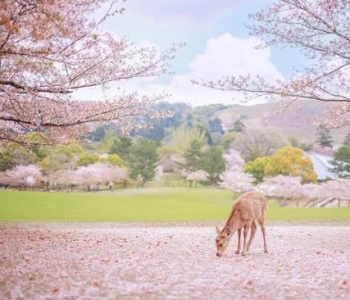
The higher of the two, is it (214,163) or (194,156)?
(194,156)

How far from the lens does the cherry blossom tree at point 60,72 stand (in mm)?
10241

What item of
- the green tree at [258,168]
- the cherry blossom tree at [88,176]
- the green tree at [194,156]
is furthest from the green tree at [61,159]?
the green tree at [258,168]

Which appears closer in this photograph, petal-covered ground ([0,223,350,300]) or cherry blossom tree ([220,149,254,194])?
petal-covered ground ([0,223,350,300])

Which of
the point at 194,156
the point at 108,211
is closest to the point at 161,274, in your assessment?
the point at 108,211

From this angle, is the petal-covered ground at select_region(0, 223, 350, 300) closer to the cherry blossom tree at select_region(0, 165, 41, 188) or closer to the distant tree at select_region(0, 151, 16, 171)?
the distant tree at select_region(0, 151, 16, 171)

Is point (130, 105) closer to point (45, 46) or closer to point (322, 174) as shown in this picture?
point (45, 46)

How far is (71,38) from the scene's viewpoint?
1196 cm

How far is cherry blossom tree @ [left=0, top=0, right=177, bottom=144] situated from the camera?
10.2m

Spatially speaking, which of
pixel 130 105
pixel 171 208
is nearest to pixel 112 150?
pixel 171 208

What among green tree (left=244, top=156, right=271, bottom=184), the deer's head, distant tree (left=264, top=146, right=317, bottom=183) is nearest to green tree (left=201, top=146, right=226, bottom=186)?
green tree (left=244, top=156, right=271, bottom=184)

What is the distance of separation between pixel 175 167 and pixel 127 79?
5725 centimetres

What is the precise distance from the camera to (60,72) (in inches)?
518

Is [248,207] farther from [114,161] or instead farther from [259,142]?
[259,142]

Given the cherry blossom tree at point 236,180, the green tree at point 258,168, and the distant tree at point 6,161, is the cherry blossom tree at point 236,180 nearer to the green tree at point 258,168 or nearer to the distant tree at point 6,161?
the green tree at point 258,168
